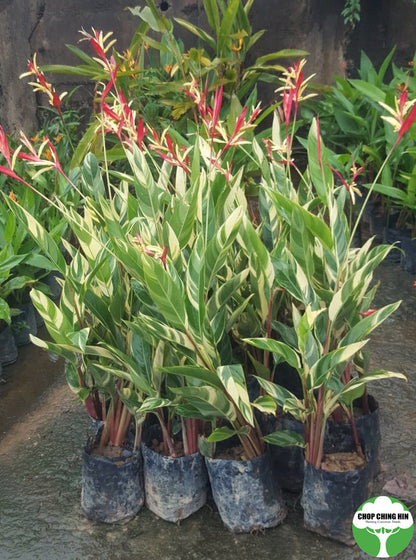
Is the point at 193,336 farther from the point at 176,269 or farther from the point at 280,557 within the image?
the point at 280,557

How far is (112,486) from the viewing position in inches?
74.9

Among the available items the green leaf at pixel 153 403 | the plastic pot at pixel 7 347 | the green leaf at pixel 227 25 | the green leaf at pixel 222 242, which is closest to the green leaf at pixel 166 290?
the green leaf at pixel 222 242

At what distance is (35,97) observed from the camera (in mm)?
4906

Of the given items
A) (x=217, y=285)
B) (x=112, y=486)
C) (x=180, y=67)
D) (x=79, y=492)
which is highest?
(x=180, y=67)

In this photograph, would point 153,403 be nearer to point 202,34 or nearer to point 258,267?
point 258,267

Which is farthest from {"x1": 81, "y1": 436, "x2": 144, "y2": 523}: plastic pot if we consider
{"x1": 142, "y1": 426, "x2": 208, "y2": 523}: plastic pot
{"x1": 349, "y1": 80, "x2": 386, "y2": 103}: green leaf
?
{"x1": 349, "y1": 80, "x2": 386, "y2": 103}: green leaf

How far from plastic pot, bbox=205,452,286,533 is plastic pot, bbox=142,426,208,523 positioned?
0.22ft

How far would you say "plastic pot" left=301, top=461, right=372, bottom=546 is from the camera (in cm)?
173

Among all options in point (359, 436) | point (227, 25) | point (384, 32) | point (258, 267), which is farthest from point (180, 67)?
point (359, 436)

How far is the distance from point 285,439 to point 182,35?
11.2 ft

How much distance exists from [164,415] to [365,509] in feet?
2.02

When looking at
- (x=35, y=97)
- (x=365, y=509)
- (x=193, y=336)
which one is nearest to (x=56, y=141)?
(x=35, y=97)

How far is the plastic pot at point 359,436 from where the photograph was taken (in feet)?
6.13

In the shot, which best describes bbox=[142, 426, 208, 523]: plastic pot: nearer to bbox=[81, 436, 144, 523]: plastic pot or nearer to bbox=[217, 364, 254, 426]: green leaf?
bbox=[81, 436, 144, 523]: plastic pot
